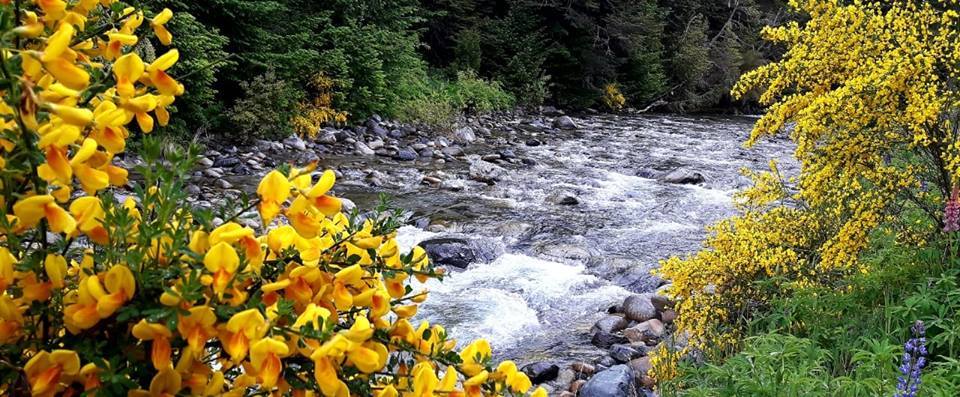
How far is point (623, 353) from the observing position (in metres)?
4.79

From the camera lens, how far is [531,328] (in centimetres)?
537

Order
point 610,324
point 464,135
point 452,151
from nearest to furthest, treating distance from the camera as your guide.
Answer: point 610,324 < point 452,151 < point 464,135

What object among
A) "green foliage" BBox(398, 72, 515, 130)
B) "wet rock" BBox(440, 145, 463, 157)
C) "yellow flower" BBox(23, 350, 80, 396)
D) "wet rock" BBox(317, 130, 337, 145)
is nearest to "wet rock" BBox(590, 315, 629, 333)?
"yellow flower" BBox(23, 350, 80, 396)

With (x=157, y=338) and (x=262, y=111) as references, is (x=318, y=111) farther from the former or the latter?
(x=157, y=338)

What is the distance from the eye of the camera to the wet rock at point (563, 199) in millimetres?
8953

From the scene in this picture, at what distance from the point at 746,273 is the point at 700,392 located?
1646mm

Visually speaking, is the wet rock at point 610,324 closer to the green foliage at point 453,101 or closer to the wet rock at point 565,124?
the green foliage at point 453,101

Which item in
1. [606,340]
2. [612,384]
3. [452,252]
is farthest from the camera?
[452,252]

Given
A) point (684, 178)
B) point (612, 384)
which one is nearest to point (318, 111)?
point (684, 178)

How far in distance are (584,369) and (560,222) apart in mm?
3569

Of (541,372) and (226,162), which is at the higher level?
(541,372)

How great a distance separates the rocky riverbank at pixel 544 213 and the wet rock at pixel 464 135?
0.04 meters

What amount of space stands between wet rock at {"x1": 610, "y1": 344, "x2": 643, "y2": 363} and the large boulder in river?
205 cm

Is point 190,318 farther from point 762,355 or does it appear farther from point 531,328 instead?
point 531,328
